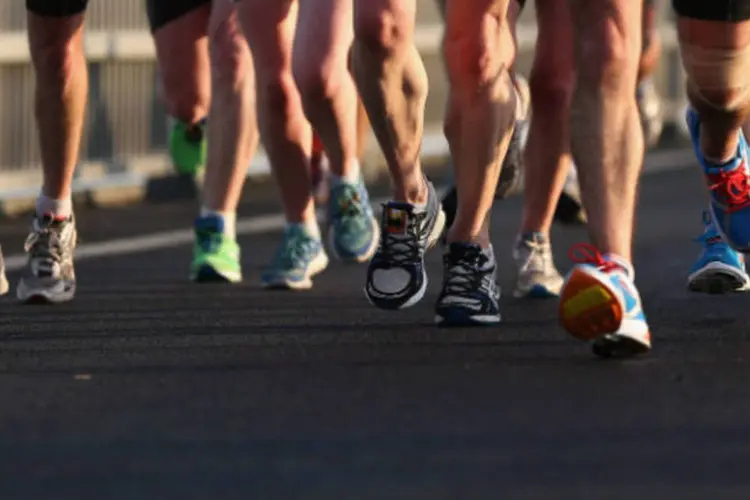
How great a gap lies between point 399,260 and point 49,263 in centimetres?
136

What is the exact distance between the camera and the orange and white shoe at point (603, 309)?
21.8 feet

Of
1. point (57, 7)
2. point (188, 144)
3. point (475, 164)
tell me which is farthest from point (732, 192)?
point (188, 144)

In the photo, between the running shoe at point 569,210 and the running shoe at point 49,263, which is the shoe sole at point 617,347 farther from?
the running shoe at point 569,210

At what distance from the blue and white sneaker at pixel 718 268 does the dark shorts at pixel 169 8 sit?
210 cm

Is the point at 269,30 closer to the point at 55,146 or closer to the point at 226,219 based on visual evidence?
the point at 55,146

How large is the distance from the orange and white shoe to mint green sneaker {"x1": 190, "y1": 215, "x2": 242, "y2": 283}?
114 inches

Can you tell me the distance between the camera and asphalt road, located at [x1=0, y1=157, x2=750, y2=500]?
5.02 m

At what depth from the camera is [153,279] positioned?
968 cm

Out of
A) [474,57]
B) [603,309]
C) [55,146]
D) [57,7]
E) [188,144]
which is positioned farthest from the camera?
[188,144]

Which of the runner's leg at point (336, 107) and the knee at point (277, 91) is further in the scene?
the knee at point (277, 91)

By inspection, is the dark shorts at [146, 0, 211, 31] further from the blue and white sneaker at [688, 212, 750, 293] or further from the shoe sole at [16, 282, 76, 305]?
the blue and white sneaker at [688, 212, 750, 293]

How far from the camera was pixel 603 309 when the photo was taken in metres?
6.63

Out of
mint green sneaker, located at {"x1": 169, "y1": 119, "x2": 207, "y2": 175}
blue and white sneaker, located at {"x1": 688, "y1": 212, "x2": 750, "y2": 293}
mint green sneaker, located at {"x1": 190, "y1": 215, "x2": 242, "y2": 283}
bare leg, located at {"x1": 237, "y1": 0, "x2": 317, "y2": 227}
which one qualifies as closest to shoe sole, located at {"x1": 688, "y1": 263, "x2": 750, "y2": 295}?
blue and white sneaker, located at {"x1": 688, "y1": 212, "x2": 750, "y2": 293}

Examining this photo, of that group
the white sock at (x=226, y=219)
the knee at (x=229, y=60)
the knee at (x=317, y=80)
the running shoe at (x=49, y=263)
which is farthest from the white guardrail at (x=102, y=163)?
the knee at (x=317, y=80)
